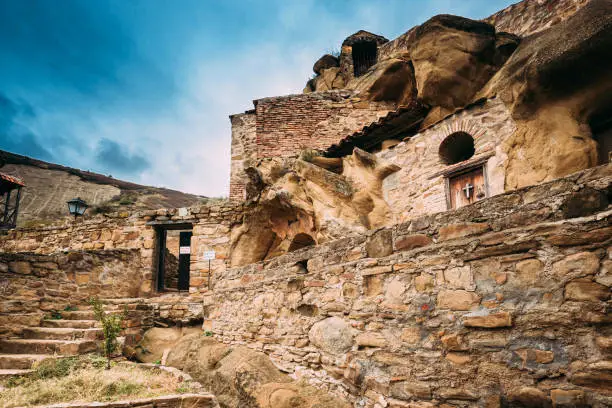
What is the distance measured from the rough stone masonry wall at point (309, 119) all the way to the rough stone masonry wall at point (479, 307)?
26.7ft

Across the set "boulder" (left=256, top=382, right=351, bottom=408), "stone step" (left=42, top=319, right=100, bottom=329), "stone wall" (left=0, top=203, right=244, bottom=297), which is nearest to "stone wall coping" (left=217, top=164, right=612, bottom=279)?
"boulder" (left=256, top=382, right=351, bottom=408)

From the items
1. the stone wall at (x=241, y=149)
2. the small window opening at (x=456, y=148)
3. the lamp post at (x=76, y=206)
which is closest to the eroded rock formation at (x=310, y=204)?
the small window opening at (x=456, y=148)

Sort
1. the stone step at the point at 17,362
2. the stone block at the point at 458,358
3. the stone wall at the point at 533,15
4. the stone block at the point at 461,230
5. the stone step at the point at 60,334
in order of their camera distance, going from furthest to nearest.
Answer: the stone wall at the point at 533,15, the stone step at the point at 60,334, the stone step at the point at 17,362, the stone block at the point at 461,230, the stone block at the point at 458,358

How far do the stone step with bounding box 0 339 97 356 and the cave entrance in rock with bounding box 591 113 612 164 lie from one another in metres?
8.75

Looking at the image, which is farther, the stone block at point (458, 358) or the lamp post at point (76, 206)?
the lamp post at point (76, 206)

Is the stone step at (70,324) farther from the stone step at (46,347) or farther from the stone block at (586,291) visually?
the stone block at (586,291)

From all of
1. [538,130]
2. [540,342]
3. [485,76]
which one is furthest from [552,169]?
[540,342]

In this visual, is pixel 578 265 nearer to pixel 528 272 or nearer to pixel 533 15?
pixel 528 272

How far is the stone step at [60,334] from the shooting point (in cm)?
605

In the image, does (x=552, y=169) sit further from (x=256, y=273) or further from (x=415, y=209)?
(x=256, y=273)

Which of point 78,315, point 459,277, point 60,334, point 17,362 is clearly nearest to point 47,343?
point 60,334

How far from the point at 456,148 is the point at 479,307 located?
5.68 meters

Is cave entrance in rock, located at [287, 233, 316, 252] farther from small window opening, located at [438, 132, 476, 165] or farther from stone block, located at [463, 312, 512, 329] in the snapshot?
stone block, located at [463, 312, 512, 329]

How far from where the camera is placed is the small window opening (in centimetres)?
726
